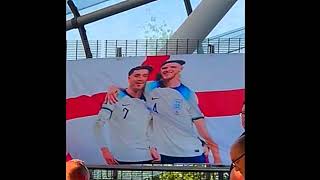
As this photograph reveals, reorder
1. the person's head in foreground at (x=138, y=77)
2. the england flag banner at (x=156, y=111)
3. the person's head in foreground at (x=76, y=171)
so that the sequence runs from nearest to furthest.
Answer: the person's head in foreground at (x=76, y=171) → the england flag banner at (x=156, y=111) → the person's head in foreground at (x=138, y=77)

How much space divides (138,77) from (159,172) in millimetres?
691

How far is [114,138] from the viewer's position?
358 centimetres

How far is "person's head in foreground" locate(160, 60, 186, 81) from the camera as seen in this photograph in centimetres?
352

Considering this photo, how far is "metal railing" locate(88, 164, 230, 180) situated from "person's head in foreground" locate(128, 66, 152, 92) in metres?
0.56

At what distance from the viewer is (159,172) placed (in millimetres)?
3461

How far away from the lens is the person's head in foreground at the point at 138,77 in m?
3.56

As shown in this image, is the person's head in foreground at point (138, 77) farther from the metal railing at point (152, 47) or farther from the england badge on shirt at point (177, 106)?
the england badge on shirt at point (177, 106)

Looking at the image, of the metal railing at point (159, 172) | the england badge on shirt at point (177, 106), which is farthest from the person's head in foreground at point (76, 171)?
the england badge on shirt at point (177, 106)

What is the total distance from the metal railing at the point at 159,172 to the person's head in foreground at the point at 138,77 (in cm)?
56

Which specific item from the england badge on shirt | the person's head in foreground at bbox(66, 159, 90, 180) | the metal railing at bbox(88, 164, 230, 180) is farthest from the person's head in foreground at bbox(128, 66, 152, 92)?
the person's head in foreground at bbox(66, 159, 90, 180)

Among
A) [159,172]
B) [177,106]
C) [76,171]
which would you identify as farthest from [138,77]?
[76,171]
